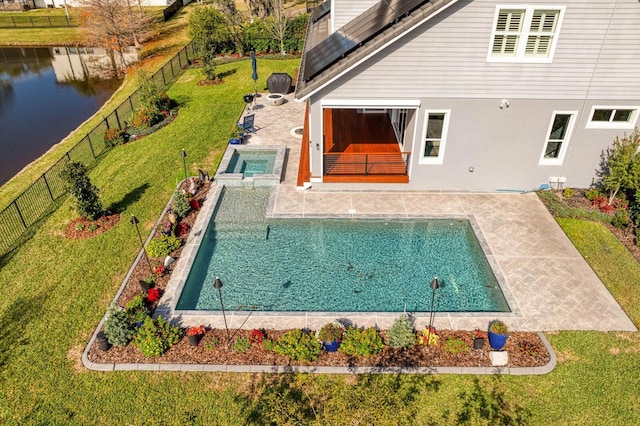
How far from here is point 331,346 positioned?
12.2m

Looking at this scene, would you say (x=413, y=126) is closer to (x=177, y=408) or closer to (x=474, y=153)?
(x=474, y=153)

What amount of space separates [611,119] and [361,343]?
47.3 ft

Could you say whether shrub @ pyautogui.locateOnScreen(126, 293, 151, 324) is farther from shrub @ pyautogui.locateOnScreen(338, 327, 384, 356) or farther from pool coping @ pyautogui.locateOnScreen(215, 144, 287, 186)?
pool coping @ pyautogui.locateOnScreen(215, 144, 287, 186)

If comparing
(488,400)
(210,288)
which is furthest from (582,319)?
(210,288)

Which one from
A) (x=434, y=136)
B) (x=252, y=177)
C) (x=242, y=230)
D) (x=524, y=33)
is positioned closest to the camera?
(x=524, y=33)

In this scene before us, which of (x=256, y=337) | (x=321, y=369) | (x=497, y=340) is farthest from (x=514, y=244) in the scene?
(x=256, y=337)

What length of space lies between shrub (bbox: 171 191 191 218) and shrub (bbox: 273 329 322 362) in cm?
821

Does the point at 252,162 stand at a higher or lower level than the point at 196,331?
higher

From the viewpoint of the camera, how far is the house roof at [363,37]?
15.6 metres

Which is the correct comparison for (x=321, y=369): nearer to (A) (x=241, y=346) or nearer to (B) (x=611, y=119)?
(A) (x=241, y=346)

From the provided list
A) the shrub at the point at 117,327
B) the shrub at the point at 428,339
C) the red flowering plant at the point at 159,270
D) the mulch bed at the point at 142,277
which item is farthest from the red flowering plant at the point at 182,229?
the shrub at the point at 428,339

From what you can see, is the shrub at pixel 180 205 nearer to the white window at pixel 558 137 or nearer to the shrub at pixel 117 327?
the shrub at pixel 117 327

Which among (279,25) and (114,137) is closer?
(114,137)

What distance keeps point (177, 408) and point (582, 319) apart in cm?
1225
